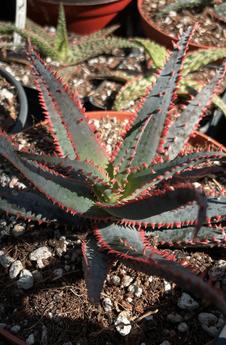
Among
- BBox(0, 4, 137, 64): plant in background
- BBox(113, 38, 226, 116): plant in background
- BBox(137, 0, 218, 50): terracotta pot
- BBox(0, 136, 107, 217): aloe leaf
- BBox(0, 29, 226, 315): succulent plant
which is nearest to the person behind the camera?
BBox(0, 136, 107, 217): aloe leaf

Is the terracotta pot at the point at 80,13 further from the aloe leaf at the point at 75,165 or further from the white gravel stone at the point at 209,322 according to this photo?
the white gravel stone at the point at 209,322

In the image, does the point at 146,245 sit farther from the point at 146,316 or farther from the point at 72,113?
the point at 72,113

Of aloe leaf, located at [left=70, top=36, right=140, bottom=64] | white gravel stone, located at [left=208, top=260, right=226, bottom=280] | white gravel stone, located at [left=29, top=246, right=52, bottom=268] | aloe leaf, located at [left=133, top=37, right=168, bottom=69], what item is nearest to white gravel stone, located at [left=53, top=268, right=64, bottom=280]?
white gravel stone, located at [left=29, top=246, right=52, bottom=268]

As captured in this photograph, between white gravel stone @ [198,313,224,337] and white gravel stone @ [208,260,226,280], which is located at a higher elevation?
white gravel stone @ [208,260,226,280]

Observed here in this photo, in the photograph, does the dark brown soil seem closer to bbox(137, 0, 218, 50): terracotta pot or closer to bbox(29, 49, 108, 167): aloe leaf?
bbox(137, 0, 218, 50): terracotta pot

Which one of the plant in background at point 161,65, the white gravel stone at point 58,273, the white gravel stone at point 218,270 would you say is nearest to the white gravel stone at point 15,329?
the white gravel stone at point 58,273

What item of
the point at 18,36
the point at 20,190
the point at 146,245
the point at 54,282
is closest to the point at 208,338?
the point at 146,245
